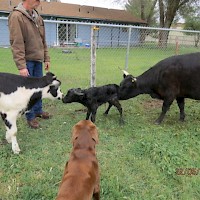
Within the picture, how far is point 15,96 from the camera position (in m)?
4.00

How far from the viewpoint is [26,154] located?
13.7ft

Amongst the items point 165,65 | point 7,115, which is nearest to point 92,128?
point 7,115

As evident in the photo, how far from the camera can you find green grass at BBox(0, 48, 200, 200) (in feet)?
11.0

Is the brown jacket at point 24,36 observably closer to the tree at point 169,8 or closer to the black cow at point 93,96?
the black cow at point 93,96

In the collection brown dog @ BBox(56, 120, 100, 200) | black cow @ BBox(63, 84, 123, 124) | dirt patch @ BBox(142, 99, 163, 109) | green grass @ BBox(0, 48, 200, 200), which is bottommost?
dirt patch @ BBox(142, 99, 163, 109)

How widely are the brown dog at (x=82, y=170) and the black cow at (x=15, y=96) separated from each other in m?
1.48

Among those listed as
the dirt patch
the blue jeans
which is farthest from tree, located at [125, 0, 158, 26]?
the blue jeans

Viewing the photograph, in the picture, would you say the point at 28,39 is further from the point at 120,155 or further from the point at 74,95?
the point at 120,155

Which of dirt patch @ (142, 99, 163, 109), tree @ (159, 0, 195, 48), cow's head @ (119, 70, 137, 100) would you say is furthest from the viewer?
tree @ (159, 0, 195, 48)

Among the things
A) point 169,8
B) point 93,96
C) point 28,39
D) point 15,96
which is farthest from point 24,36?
point 169,8

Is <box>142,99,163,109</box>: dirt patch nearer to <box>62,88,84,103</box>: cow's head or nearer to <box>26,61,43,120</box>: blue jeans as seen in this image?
<box>62,88,84,103</box>: cow's head

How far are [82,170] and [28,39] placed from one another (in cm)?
280

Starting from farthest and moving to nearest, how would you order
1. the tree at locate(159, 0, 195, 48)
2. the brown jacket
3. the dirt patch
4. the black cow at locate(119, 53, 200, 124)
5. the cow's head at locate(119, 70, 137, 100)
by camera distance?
the tree at locate(159, 0, 195, 48) → the dirt patch → the cow's head at locate(119, 70, 137, 100) → the black cow at locate(119, 53, 200, 124) → the brown jacket

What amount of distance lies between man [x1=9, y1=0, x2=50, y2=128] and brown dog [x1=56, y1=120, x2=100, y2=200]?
2008 millimetres
